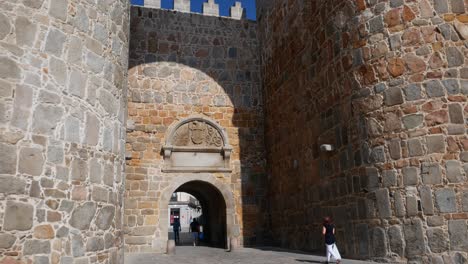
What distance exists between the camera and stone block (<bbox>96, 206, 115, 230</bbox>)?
4965 millimetres

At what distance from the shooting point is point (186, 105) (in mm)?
10203

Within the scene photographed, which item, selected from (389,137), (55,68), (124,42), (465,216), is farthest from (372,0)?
(55,68)

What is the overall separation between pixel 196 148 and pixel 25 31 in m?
5.90

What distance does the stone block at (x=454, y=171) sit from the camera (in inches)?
210

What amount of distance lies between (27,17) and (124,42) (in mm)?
1750

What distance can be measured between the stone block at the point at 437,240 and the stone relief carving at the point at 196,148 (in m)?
5.43

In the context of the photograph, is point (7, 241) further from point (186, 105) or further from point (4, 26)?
point (186, 105)

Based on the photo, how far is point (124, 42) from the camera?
6004 mm

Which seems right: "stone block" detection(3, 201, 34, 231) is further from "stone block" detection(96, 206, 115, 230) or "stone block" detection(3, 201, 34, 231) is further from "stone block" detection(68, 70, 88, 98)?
"stone block" detection(68, 70, 88, 98)

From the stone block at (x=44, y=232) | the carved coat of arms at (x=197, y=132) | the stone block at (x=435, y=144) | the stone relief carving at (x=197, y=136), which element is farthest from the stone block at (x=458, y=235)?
the carved coat of arms at (x=197, y=132)

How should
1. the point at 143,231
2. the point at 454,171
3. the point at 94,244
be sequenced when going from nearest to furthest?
the point at 94,244 → the point at 454,171 → the point at 143,231

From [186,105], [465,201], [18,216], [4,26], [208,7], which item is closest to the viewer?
[18,216]

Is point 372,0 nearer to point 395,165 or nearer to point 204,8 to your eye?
point 395,165

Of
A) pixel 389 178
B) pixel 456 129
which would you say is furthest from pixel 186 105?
pixel 456 129
